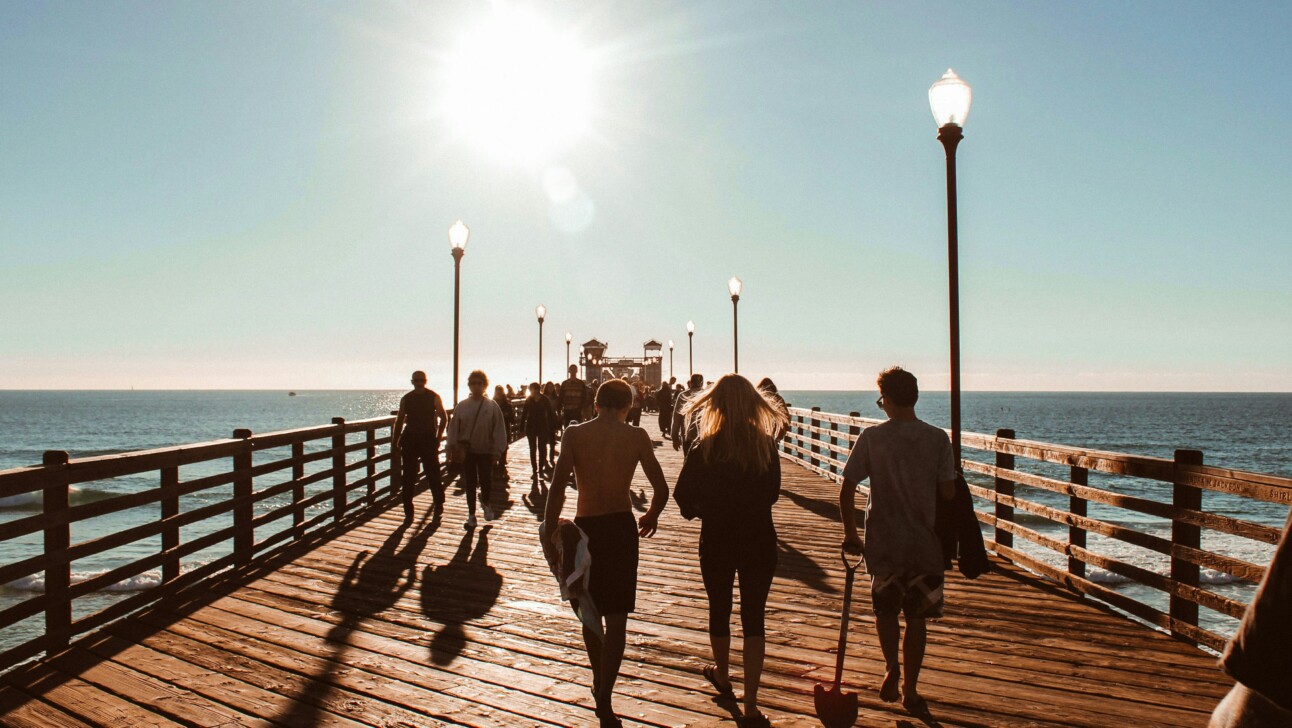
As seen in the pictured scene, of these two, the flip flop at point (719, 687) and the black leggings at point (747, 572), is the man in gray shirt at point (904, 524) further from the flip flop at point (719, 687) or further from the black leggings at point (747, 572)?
the flip flop at point (719, 687)

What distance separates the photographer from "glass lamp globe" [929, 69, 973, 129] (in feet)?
24.7

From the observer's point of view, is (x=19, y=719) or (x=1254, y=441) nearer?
(x=19, y=719)

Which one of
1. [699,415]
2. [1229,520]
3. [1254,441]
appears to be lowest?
[1254,441]

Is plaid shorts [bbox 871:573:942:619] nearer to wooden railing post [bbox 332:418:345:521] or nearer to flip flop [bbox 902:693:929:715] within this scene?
flip flop [bbox 902:693:929:715]

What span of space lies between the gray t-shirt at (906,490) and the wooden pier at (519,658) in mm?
775

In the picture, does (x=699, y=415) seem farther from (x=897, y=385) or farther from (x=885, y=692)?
(x=885, y=692)

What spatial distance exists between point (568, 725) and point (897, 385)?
95.6 inches

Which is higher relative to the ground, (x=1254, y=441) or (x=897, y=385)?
(x=897, y=385)

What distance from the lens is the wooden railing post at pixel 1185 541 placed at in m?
5.21

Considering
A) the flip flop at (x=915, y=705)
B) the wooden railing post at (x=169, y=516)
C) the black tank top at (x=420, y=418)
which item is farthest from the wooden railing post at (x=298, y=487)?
the flip flop at (x=915, y=705)

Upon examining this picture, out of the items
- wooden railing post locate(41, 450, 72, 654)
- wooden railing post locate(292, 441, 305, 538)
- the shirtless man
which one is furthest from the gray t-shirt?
wooden railing post locate(292, 441, 305, 538)

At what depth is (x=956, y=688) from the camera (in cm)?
436

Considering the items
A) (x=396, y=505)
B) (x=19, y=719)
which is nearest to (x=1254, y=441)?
(x=396, y=505)

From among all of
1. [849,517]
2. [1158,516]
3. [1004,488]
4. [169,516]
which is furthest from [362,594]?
[1158,516]
